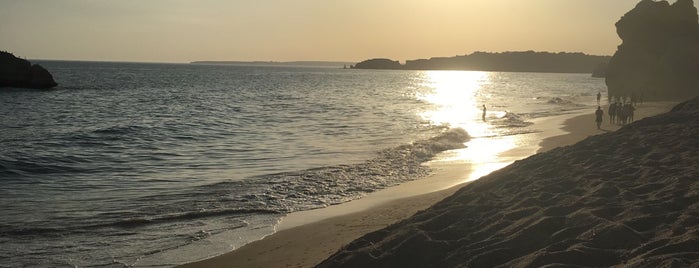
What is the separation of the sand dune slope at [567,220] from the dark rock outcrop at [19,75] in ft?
251

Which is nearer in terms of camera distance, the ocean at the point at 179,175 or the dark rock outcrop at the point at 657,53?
the ocean at the point at 179,175

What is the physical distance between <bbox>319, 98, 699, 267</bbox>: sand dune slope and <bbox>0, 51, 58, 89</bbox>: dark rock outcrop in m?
76.6

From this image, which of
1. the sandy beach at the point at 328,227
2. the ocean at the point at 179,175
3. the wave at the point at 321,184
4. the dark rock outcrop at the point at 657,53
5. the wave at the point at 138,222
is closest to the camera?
the sandy beach at the point at 328,227

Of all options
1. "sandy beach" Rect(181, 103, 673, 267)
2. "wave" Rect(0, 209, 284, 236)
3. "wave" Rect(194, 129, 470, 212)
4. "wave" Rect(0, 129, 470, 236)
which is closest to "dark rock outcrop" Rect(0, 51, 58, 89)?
"wave" Rect(194, 129, 470, 212)

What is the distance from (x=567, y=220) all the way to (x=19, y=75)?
80.9 m

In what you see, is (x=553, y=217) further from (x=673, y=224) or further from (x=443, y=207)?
(x=443, y=207)

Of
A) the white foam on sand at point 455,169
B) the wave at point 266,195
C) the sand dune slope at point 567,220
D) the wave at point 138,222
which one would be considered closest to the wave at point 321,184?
the wave at point 266,195

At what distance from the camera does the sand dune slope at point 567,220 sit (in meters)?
6.33

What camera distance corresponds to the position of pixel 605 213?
7.64 m

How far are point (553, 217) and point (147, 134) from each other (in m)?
27.3

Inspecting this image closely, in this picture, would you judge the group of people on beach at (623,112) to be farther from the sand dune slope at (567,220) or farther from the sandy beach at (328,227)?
the sand dune slope at (567,220)

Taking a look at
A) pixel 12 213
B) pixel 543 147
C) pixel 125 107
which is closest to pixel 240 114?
pixel 125 107

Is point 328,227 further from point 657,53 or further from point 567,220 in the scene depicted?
point 657,53

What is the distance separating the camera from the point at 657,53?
5547cm
